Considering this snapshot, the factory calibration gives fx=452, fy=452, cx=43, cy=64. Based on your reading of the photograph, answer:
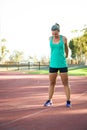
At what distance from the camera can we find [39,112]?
30.3ft

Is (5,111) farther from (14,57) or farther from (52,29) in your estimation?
(14,57)

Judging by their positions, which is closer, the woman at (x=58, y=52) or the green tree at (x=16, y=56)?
the woman at (x=58, y=52)

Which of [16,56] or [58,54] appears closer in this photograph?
[58,54]

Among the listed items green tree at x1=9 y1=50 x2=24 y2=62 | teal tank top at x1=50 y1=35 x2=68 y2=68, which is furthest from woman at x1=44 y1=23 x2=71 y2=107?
green tree at x1=9 y1=50 x2=24 y2=62

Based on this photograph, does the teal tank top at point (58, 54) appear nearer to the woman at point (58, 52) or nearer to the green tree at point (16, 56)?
the woman at point (58, 52)

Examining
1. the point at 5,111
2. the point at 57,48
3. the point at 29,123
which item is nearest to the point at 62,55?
the point at 57,48

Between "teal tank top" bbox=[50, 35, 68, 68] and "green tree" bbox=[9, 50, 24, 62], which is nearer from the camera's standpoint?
"teal tank top" bbox=[50, 35, 68, 68]

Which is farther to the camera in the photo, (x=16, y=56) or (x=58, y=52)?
(x=16, y=56)

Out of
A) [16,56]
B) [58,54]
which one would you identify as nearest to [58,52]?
[58,54]

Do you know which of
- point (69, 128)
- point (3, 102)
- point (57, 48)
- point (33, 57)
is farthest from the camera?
point (33, 57)

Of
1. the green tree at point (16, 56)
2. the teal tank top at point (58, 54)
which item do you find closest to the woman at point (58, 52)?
the teal tank top at point (58, 54)

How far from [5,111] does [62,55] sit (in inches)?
71.3

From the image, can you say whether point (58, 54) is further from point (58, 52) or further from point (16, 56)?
point (16, 56)

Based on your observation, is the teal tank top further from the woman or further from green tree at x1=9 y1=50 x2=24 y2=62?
green tree at x1=9 y1=50 x2=24 y2=62
